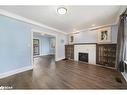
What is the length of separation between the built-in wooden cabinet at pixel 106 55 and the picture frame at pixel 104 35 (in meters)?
0.38

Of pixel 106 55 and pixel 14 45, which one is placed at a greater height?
pixel 14 45

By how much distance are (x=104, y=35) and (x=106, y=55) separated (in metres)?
1.10

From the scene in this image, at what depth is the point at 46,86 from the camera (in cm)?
249

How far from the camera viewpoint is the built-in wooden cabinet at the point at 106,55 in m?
4.39

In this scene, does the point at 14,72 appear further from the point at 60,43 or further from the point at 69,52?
the point at 69,52

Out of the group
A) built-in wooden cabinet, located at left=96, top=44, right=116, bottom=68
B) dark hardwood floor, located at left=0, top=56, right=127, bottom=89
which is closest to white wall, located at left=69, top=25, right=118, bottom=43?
built-in wooden cabinet, located at left=96, top=44, right=116, bottom=68

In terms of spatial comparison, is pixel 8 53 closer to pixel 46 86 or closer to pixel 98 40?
pixel 46 86

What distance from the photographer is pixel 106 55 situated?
4.68 metres

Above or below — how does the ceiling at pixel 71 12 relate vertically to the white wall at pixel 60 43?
above

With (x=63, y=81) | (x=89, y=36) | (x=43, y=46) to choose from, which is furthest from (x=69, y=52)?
(x=63, y=81)

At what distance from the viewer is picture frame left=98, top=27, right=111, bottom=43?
487 cm

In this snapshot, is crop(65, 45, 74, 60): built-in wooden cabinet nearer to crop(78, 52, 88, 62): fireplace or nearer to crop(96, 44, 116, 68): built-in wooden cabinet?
crop(78, 52, 88, 62): fireplace

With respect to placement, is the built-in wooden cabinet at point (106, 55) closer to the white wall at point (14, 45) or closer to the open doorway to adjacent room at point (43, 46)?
the white wall at point (14, 45)

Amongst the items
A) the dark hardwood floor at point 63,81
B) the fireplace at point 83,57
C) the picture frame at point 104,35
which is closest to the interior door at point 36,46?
the fireplace at point 83,57
